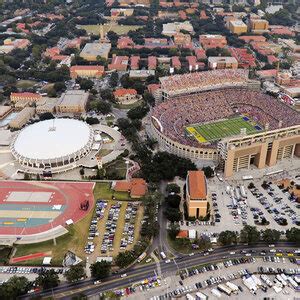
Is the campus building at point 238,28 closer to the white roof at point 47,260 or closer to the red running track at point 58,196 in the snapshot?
the red running track at point 58,196

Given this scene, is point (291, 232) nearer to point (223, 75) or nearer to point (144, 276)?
point (144, 276)

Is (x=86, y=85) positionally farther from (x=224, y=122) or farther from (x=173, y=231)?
(x=173, y=231)

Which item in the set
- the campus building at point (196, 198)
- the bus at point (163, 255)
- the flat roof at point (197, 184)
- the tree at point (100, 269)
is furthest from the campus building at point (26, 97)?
the bus at point (163, 255)

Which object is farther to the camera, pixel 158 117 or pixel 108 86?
pixel 108 86

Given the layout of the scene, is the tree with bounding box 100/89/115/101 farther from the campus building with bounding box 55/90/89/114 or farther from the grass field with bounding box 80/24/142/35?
the grass field with bounding box 80/24/142/35

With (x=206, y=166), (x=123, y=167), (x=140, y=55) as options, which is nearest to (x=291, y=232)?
(x=206, y=166)

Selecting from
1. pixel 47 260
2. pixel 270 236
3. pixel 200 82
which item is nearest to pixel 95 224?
pixel 47 260

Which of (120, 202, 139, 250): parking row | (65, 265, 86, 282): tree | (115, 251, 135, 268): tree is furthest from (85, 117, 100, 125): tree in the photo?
(65, 265, 86, 282): tree
